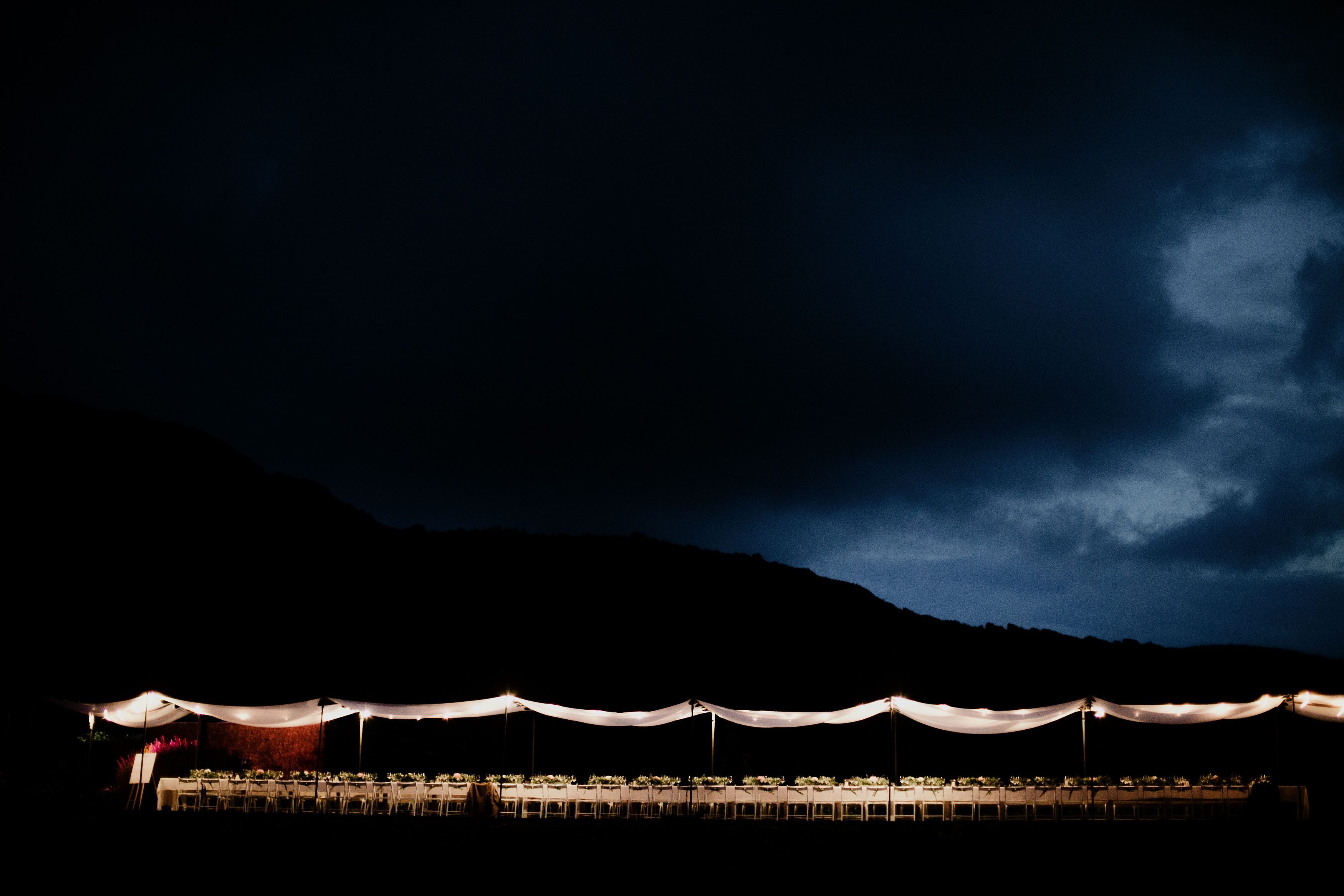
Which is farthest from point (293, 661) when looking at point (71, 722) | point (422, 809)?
point (422, 809)

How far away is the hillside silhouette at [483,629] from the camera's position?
45.0 meters

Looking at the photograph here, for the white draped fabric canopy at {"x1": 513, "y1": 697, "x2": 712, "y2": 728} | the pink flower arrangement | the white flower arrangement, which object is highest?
the white draped fabric canopy at {"x1": 513, "y1": 697, "x2": 712, "y2": 728}

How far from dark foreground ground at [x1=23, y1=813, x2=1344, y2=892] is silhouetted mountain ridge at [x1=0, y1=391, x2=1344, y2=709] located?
32.4 metres

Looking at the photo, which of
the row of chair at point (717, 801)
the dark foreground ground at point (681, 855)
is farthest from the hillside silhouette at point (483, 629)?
the dark foreground ground at point (681, 855)

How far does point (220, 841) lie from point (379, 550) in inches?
1800

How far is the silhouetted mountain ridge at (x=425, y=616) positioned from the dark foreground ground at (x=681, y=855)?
32.4 meters

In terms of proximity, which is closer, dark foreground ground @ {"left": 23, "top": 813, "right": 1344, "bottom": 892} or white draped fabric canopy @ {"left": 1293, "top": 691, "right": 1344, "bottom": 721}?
dark foreground ground @ {"left": 23, "top": 813, "right": 1344, "bottom": 892}

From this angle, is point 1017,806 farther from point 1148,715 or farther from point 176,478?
point 176,478

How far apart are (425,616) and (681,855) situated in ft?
142

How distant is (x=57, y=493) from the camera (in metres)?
55.2

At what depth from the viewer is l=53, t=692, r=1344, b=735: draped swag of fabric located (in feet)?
53.4

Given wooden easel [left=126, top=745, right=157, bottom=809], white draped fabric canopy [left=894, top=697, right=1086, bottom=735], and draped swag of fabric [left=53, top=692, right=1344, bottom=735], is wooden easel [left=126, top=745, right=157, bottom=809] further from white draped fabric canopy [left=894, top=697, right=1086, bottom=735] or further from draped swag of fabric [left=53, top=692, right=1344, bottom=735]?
white draped fabric canopy [left=894, top=697, right=1086, bottom=735]

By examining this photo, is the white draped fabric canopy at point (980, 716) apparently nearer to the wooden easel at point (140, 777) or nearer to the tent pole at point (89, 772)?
the wooden easel at point (140, 777)

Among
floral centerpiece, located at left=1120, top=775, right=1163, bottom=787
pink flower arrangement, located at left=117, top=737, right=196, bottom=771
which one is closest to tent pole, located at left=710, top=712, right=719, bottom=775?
floral centerpiece, located at left=1120, top=775, right=1163, bottom=787
